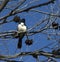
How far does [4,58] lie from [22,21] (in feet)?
2.25

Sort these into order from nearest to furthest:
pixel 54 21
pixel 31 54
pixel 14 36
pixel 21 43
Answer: pixel 31 54 < pixel 14 36 < pixel 21 43 < pixel 54 21

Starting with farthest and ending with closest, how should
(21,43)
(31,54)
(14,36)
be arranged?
(21,43) → (14,36) → (31,54)

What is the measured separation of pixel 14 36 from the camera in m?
2.19

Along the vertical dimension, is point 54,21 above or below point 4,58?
above

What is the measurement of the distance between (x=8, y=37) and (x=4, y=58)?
0.29 meters

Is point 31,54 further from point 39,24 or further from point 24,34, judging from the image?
point 39,24

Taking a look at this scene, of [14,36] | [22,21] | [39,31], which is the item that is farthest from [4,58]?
[22,21]

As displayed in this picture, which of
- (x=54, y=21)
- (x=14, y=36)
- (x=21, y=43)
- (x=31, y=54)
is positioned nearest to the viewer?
(x=31, y=54)

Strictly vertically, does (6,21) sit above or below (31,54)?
above

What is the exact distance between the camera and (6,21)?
2418mm

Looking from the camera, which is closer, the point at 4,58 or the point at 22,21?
the point at 4,58

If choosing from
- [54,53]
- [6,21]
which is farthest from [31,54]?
[6,21]

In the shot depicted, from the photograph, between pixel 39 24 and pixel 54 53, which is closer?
pixel 54 53

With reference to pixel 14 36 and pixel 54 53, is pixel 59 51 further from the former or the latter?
pixel 14 36
